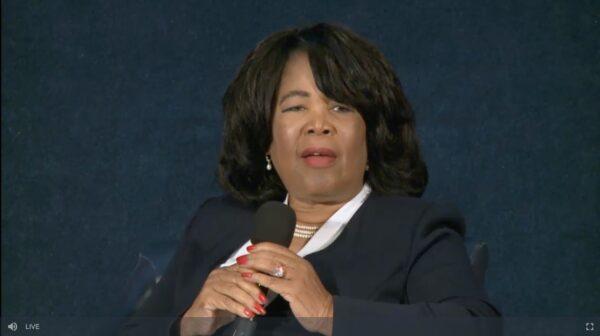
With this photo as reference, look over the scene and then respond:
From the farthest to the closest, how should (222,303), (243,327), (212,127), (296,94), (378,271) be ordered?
1. (212,127)
2. (296,94)
3. (378,271)
4. (222,303)
5. (243,327)

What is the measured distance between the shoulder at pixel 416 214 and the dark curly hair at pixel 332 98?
0.25ft

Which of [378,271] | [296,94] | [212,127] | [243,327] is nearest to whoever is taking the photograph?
[243,327]

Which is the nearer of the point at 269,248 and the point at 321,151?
the point at 269,248

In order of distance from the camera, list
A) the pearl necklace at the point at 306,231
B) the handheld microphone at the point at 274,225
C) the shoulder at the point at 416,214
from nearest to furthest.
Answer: the handheld microphone at the point at 274,225 → the shoulder at the point at 416,214 → the pearl necklace at the point at 306,231

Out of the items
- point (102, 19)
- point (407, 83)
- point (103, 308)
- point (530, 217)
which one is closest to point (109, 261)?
point (103, 308)

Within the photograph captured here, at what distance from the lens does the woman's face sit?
1591 mm

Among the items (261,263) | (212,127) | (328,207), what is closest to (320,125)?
(328,207)

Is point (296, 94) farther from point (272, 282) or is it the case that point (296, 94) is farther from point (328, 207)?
point (272, 282)

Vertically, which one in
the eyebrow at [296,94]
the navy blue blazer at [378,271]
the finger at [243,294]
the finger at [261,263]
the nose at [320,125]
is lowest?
the navy blue blazer at [378,271]

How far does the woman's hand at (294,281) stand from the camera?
1.25 metres

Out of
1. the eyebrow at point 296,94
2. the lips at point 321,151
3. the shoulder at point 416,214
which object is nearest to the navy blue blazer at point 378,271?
the shoulder at point 416,214

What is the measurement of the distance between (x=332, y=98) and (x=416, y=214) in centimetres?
23

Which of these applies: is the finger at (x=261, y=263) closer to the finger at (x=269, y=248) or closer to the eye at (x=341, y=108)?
the finger at (x=269, y=248)

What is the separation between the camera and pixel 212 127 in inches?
98.3
